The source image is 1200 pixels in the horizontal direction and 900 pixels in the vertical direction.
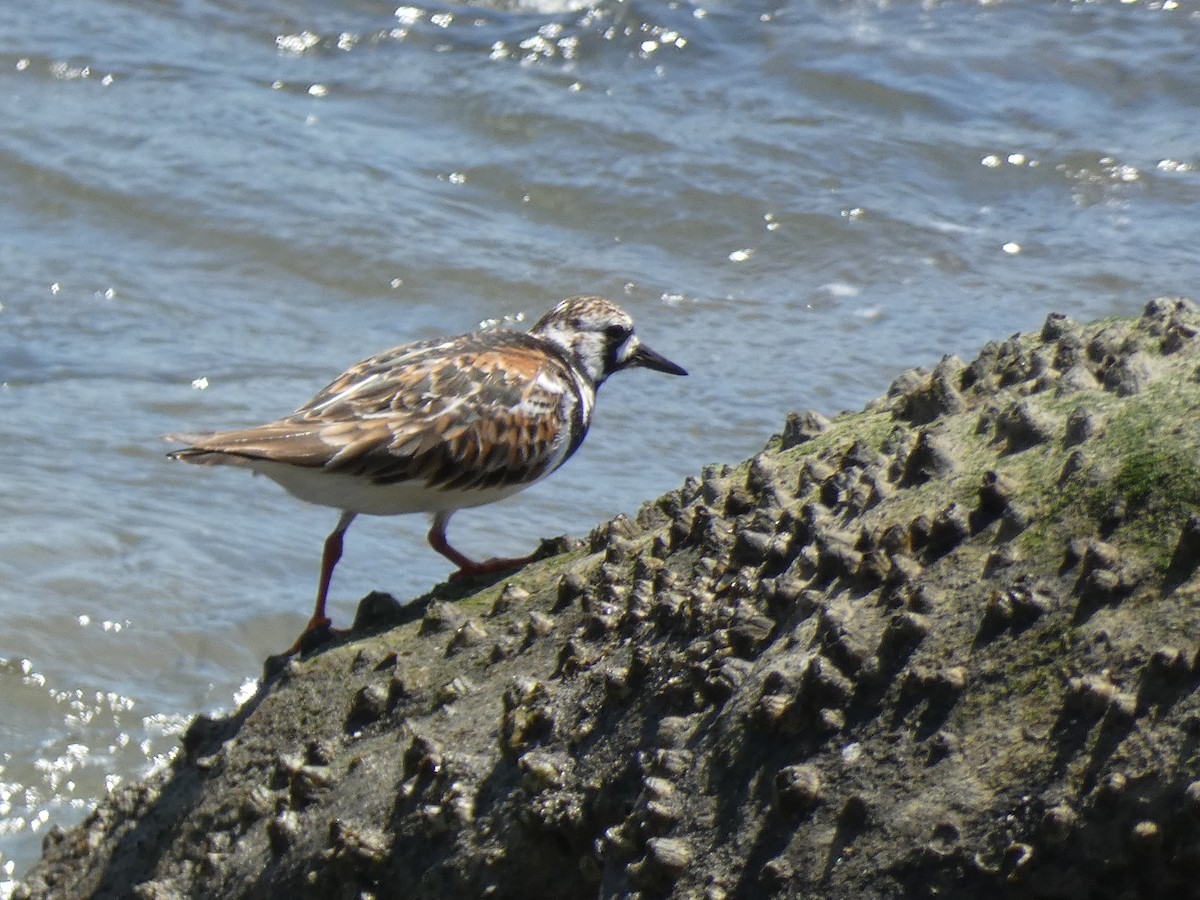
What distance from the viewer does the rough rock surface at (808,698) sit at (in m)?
1.88

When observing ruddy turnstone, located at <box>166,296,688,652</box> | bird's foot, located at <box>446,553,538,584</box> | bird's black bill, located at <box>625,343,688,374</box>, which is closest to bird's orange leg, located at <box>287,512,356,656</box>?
ruddy turnstone, located at <box>166,296,688,652</box>

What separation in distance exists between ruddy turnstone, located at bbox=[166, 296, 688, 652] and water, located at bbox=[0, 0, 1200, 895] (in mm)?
1176

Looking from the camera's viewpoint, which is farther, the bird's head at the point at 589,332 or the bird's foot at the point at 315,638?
the bird's head at the point at 589,332

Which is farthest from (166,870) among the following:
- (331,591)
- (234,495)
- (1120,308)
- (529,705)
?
(1120,308)

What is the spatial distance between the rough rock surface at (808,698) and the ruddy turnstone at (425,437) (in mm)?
580

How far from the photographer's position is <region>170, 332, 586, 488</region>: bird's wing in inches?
143

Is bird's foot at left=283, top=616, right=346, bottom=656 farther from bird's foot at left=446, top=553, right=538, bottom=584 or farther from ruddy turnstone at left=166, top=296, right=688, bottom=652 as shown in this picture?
bird's foot at left=446, top=553, right=538, bottom=584

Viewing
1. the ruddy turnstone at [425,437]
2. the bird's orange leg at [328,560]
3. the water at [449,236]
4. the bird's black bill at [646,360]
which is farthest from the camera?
the water at [449,236]

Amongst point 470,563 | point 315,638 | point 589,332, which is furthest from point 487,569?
point 589,332

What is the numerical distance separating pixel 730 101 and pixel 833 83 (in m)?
0.71

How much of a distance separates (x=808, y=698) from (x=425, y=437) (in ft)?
6.20

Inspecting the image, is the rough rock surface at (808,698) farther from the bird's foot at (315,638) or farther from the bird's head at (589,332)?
the bird's head at (589,332)

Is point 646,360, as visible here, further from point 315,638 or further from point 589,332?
point 315,638

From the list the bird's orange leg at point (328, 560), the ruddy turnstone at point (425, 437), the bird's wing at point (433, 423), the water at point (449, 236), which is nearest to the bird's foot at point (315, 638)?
the ruddy turnstone at point (425, 437)
